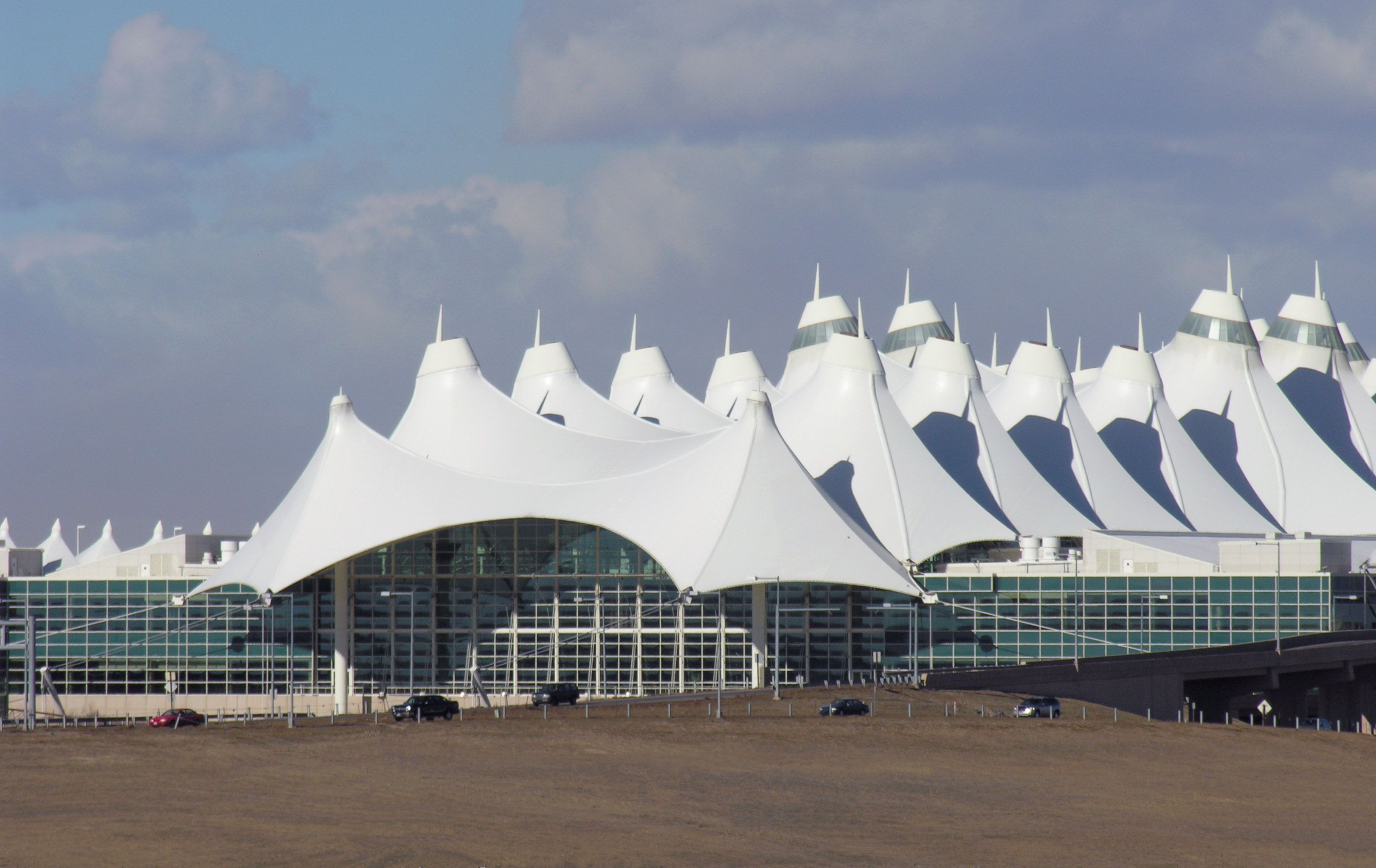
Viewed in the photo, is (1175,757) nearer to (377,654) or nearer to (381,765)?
(381,765)

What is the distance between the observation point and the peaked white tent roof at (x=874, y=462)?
6031 cm

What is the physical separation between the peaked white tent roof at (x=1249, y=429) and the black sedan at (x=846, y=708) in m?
36.2

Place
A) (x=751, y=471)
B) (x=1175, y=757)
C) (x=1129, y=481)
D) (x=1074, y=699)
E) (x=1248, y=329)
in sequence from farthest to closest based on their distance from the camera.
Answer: (x=1248, y=329) → (x=1129, y=481) → (x=751, y=471) → (x=1074, y=699) → (x=1175, y=757)

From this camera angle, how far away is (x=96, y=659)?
2288 inches

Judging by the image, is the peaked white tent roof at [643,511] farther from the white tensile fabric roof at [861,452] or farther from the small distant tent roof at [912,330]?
the small distant tent roof at [912,330]

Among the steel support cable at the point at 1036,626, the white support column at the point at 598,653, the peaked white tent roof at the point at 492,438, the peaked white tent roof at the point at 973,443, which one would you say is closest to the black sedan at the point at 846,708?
the steel support cable at the point at 1036,626

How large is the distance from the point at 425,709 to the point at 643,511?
11.6 m

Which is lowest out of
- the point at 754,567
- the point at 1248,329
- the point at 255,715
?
the point at 255,715

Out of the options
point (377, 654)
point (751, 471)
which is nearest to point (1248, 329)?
point (751, 471)

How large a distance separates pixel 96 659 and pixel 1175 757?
33981 mm

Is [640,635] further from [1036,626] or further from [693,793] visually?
[693,793]

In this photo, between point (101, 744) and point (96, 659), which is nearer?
point (101, 744)

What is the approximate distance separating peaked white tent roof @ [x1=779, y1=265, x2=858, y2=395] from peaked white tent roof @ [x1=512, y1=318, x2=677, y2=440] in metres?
13.9

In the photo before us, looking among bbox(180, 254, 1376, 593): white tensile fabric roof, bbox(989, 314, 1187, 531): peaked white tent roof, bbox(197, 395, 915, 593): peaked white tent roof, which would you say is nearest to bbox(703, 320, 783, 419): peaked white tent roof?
bbox(180, 254, 1376, 593): white tensile fabric roof
